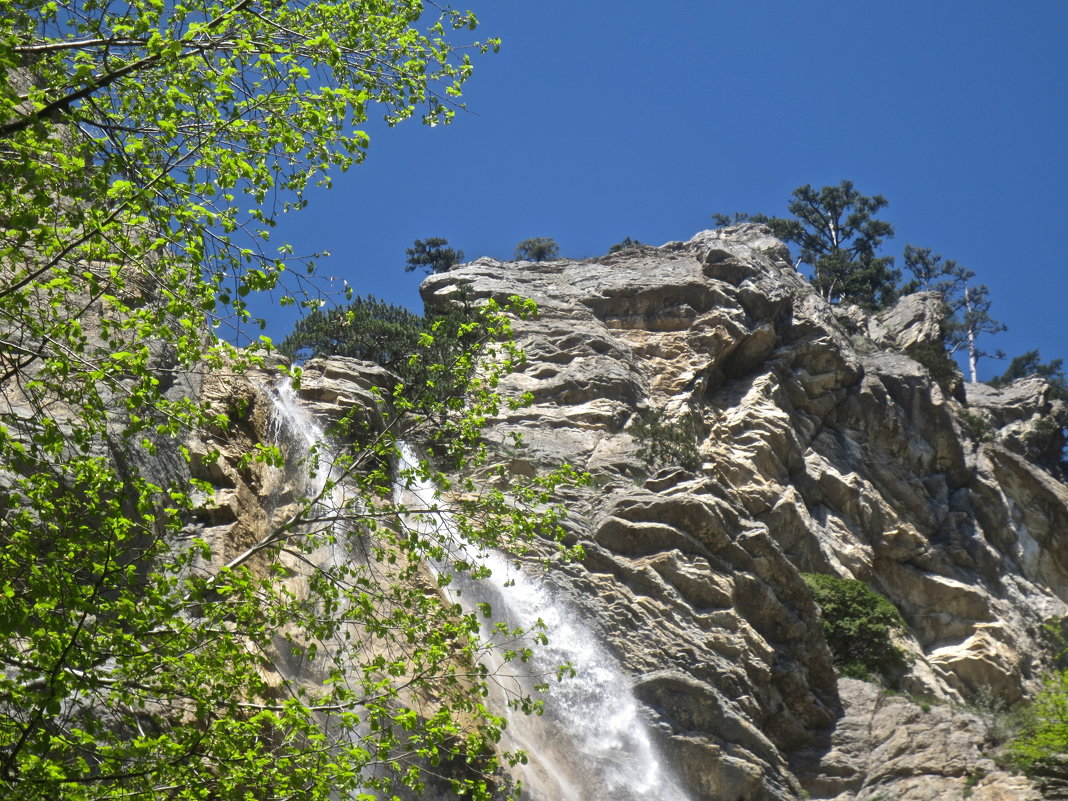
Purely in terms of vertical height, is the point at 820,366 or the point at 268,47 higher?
the point at 820,366

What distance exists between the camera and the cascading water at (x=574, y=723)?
20766 millimetres

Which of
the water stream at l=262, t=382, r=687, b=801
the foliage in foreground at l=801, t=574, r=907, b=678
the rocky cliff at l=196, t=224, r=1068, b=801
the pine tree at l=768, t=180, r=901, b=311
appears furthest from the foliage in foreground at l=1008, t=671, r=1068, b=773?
the pine tree at l=768, t=180, r=901, b=311

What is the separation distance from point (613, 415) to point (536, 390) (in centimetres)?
270

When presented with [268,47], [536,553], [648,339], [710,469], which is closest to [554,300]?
[648,339]

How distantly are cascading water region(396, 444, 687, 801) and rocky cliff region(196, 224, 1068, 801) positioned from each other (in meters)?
0.40

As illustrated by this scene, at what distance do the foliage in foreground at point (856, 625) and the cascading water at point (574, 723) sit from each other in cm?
917

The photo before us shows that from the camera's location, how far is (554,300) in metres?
39.1

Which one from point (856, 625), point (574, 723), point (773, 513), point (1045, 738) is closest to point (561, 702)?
point (574, 723)

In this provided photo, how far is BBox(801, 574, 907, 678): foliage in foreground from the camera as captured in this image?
29984 mm

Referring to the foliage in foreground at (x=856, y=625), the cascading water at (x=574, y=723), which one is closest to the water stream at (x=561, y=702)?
the cascading water at (x=574, y=723)

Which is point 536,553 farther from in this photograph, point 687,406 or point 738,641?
point 687,406

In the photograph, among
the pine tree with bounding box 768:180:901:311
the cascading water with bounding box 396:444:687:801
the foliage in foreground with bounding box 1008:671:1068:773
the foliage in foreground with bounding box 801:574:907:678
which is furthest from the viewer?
the pine tree with bounding box 768:180:901:311

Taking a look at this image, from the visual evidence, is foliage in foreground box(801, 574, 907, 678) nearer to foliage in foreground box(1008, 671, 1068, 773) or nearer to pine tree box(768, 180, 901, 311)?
foliage in foreground box(1008, 671, 1068, 773)

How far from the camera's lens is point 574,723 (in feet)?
72.9
